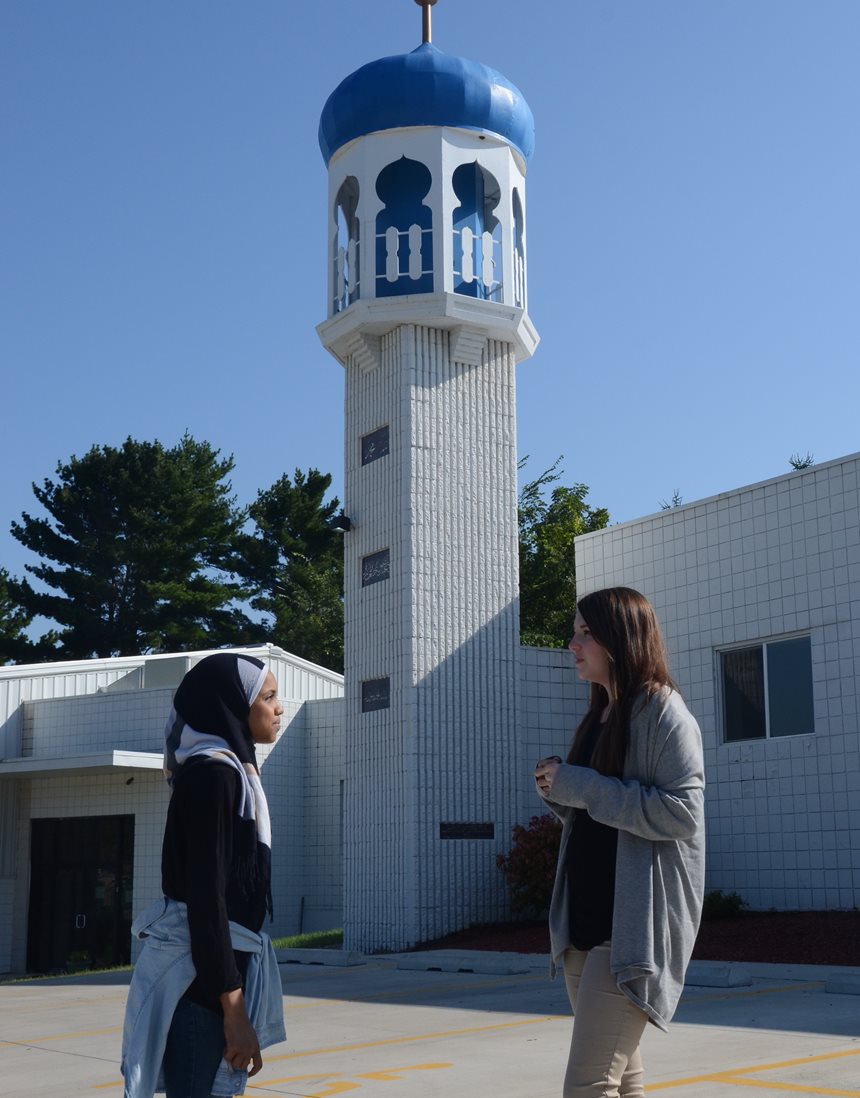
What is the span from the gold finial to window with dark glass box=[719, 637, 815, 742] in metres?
10.5

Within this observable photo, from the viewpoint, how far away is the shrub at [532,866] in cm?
1862

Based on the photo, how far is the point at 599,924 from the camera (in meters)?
4.07

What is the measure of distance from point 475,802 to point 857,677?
5657 mm

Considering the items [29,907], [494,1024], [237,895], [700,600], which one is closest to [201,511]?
[29,907]

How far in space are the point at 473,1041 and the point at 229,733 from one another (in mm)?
6648

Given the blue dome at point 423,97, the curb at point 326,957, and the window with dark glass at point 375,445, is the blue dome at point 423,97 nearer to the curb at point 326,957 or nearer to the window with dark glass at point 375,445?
the window with dark glass at point 375,445

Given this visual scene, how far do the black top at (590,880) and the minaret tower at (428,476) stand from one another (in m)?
15.1

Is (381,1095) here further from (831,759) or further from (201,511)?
(201,511)

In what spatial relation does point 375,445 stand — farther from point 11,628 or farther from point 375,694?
point 11,628

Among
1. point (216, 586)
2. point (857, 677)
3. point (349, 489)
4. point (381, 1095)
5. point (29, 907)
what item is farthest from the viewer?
point (216, 586)

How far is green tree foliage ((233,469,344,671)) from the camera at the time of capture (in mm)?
49438

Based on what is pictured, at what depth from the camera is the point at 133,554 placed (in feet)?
164

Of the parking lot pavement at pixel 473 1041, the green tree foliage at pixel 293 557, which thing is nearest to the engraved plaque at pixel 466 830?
the parking lot pavement at pixel 473 1041

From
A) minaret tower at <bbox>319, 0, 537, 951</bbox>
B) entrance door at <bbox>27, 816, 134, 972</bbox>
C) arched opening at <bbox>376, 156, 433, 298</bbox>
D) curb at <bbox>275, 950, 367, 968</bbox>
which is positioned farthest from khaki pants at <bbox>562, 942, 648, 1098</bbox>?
entrance door at <bbox>27, 816, 134, 972</bbox>
